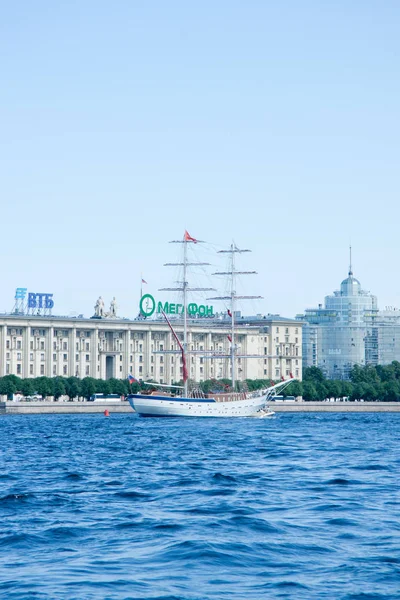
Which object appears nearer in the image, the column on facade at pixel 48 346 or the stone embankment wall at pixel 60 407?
the stone embankment wall at pixel 60 407

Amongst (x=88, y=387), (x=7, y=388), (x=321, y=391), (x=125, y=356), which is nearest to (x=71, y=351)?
(x=125, y=356)

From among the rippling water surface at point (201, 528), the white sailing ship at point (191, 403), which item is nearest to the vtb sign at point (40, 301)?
the white sailing ship at point (191, 403)

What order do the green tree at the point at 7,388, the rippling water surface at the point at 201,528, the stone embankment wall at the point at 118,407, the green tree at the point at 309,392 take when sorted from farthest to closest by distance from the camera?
the green tree at the point at 309,392
the green tree at the point at 7,388
the stone embankment wall at the point at 118,407
the rippling water surface at the point at 201,528

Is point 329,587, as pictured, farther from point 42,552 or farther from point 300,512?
point 300,512

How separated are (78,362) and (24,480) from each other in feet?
473

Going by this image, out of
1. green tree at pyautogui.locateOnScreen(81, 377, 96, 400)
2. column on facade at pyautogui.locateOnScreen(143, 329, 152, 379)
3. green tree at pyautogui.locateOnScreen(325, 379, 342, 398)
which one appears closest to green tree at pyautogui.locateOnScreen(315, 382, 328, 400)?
green tree at pyautogui.locateOnScreen(325, 379, 342, 398)

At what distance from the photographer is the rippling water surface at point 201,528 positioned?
2306 cm

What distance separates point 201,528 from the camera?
1180 inches

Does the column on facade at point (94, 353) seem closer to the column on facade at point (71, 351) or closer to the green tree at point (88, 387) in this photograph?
the column on facade at point (71, 351)

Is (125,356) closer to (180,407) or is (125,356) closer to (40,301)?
(40,301)

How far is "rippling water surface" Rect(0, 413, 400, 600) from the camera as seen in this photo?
23.1 metres

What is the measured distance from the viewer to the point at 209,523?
30828mm

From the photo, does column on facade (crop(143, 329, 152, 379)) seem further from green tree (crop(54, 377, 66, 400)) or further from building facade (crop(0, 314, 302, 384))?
green tree (crop(54, 377, 66, 400))

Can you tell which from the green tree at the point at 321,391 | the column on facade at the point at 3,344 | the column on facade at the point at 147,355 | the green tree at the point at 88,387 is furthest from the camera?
the green tree at the point at 321,391
